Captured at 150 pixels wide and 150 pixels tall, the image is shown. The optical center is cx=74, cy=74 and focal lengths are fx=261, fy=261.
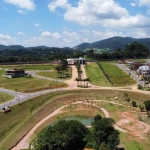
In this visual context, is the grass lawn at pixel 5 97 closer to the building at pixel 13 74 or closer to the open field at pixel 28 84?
the open field at pixel 28 84

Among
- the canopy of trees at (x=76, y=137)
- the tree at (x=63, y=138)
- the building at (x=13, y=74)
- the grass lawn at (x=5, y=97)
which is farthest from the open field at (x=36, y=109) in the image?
the building at (x=13, y=74)

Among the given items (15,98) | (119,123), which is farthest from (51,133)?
(15,98)

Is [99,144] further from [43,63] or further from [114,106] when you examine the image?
[43,63]


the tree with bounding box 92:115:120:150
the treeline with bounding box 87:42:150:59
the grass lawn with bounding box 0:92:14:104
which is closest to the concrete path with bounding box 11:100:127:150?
the tree with bounding box 92:115:120:150

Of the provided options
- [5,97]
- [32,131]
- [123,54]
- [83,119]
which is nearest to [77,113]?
[83,119]

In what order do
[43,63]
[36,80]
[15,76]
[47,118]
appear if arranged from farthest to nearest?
[43,63]
[15,76]
[36,80]
[47,118]
